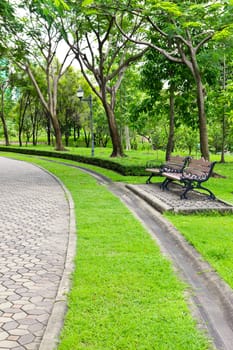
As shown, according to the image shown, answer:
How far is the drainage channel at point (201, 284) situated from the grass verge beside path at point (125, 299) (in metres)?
0.15

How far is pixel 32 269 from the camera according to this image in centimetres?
505

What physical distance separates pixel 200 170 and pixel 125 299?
247 inches

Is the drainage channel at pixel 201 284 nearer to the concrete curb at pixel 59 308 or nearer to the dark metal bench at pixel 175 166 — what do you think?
the concrete curb at pixel 59 308

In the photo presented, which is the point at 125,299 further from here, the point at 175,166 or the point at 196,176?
the point at 175,166

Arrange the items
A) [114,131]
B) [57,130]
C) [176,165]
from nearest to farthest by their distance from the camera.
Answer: [176,165]
[114,131]
[57,130]

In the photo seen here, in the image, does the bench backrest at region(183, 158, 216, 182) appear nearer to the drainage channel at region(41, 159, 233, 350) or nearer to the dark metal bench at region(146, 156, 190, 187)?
the dark metal bench at region(146, 156, 190, 187)

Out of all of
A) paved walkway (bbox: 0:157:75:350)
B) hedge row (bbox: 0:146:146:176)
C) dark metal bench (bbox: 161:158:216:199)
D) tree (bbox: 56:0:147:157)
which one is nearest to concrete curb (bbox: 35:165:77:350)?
paved walkway (bbox: 0:157:75:350)

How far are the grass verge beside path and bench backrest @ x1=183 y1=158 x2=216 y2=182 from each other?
127 inches

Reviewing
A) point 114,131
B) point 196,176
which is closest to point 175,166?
point 196,176

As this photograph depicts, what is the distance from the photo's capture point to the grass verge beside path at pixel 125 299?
10.6 ft

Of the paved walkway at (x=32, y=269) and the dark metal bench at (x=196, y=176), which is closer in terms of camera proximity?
the paved walkway at (x=32, y=269)

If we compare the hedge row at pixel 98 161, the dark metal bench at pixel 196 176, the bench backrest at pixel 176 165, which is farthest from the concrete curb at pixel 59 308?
the hedge row at pixel 98 161

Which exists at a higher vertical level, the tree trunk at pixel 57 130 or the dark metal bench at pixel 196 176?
the tree trunk at pixel 57 130

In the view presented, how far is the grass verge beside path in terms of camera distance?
128 inches
